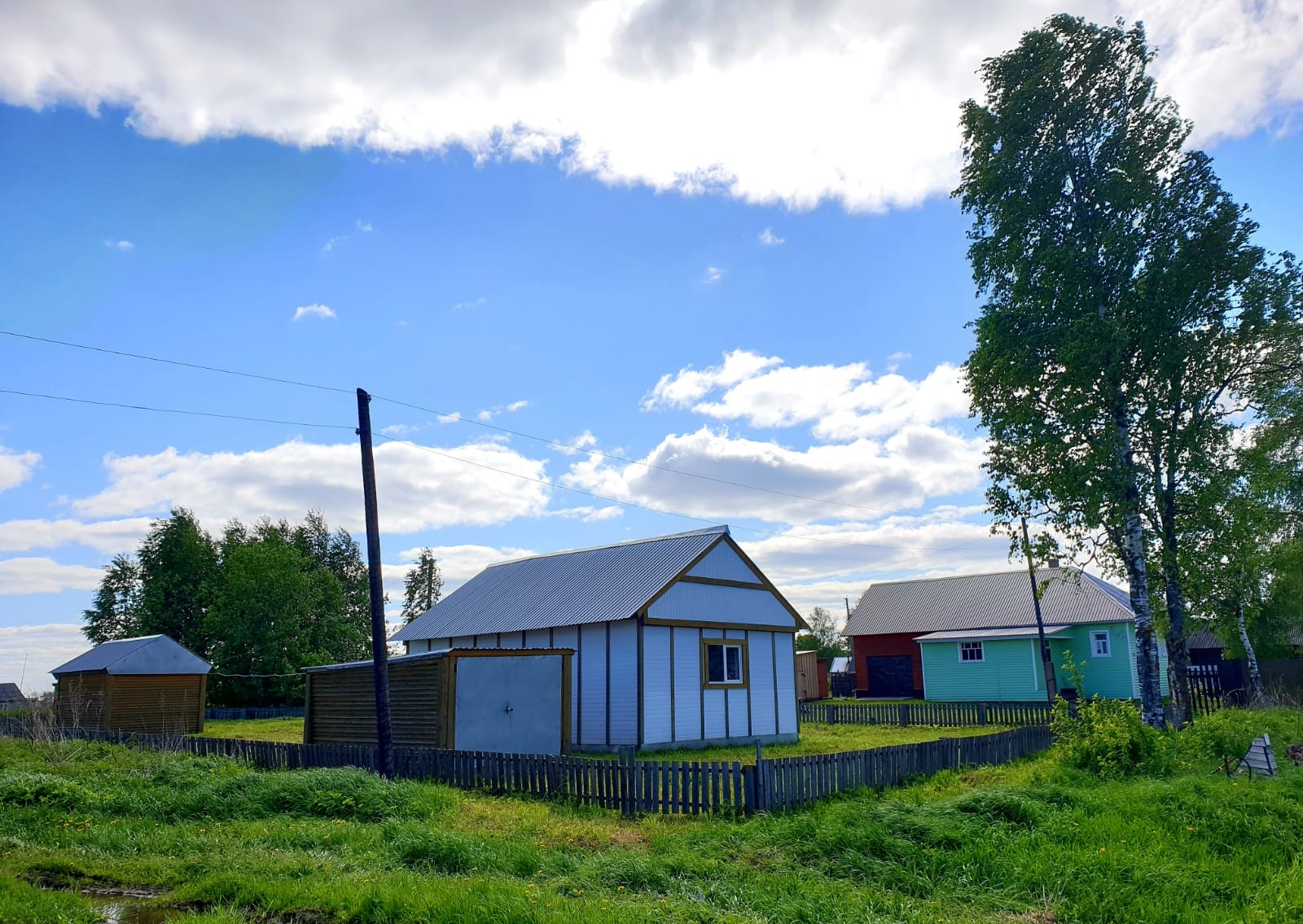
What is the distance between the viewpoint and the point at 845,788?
14750 millimetres

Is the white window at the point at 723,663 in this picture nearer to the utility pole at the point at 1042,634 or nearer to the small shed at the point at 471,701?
the small shed at the point at 471,701

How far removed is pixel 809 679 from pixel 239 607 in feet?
117

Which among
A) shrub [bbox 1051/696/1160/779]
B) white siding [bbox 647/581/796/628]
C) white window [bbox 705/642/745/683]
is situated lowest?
shrub [bbox 1051/696/1160/779]

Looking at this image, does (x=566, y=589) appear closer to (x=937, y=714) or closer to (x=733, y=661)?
(x=733, y=661)

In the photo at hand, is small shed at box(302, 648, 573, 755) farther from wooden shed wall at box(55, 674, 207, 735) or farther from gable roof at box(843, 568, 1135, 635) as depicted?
gable roof at box(843, 568, 1135, 635)

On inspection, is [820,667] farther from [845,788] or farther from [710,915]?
[710,915]

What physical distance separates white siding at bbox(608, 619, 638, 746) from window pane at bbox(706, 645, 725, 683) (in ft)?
9.21

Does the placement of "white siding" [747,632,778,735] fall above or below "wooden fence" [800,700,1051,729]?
above

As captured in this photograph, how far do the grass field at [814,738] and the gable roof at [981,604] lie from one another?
14151 millimetres

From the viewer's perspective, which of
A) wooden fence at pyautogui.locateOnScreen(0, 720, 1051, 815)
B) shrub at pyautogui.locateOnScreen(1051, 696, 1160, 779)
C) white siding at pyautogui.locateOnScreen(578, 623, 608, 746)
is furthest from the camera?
white siding at pyautogui.locateOnScreen(578, 623, 608, 746)

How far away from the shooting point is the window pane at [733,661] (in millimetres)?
25953

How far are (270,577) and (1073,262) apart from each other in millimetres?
Result: 49857

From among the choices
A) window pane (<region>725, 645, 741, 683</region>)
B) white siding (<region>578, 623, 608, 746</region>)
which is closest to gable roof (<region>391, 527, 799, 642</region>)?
white siding (<region>578, 623, 608, 746</region>)

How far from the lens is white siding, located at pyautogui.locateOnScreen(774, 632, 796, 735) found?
27.3m
